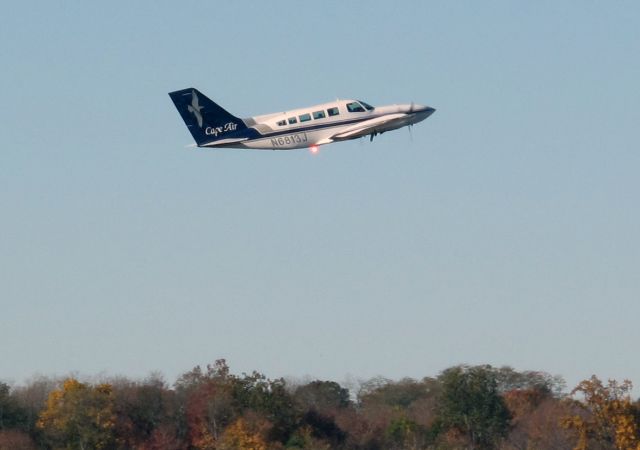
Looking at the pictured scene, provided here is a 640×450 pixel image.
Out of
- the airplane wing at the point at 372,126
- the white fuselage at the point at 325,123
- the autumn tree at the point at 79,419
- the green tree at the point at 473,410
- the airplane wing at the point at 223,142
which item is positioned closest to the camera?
the airplane wing at the point at 223,142

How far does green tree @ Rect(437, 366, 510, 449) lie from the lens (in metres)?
131

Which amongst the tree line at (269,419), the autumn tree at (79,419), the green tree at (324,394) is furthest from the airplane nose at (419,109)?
the green tree at (324,394)

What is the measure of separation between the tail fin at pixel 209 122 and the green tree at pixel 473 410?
48198 millimetres

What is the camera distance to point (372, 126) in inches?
3612

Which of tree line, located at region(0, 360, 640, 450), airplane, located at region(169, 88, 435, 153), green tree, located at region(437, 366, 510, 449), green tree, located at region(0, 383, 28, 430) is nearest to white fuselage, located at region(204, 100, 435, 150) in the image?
airplane, located at region(169, 88, 435, 153)

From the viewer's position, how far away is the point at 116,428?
11450cm

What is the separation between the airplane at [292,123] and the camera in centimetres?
9094

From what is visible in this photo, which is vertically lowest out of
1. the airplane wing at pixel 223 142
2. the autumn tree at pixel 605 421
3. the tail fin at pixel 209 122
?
the autumn tree at pixel 605 421

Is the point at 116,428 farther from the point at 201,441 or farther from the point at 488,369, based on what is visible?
the point at 488,369

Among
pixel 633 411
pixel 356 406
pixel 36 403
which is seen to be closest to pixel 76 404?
pixel 36 403

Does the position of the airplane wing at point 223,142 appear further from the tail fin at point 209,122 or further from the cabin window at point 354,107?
the cabin window at point 354,107

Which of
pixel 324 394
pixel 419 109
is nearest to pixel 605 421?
pixel 419 109

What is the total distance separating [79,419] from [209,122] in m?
30.8

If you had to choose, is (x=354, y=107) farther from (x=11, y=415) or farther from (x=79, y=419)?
(x=11, y=415)
